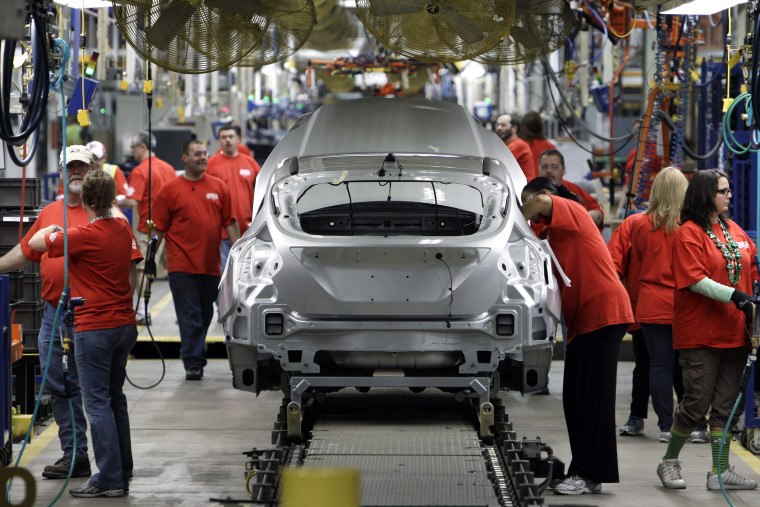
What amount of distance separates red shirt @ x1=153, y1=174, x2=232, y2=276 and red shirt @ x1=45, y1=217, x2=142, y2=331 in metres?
3.51

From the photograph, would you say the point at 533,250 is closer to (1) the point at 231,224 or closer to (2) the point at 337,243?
(2) the point at 337,243

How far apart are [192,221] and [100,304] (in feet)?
12.0

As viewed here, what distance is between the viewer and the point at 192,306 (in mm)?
9711

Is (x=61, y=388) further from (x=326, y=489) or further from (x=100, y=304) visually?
(x=326, y=489)

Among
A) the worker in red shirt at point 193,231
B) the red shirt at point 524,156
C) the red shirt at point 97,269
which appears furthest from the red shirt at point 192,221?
the red shirt at point 97,269

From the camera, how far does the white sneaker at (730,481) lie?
6406 mm

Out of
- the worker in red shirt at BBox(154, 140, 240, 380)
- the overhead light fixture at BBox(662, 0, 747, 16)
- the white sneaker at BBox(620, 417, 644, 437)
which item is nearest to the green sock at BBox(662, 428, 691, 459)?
the white sneaker at BBox(620, 417, 644, 437)

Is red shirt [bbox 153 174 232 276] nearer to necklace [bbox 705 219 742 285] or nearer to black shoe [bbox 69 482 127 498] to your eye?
black shoe [bbox 69 482 127 498]

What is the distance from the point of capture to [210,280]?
386 inches

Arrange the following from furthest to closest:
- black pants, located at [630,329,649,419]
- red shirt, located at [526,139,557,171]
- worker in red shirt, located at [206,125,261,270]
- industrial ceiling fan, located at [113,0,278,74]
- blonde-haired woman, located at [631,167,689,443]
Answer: worker in red shirt, located at [206,125,261,270], red shirt, located at [526,139,557,171], black pants, located at [630,329,649,419], blonde-haired woman, located at [631,167,689,443], industrial ceiling fan, located at [113,0,278,74]

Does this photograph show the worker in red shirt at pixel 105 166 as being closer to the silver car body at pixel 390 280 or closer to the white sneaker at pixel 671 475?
the silver car body at pixel 390 280

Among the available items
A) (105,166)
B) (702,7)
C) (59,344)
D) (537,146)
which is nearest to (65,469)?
(59,344)

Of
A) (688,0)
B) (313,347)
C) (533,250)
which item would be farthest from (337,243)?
(688,0)

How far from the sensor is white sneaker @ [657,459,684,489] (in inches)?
253
